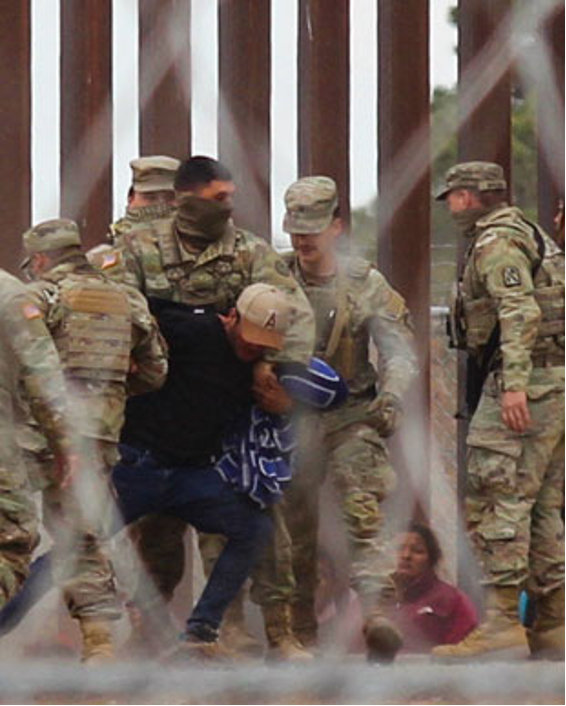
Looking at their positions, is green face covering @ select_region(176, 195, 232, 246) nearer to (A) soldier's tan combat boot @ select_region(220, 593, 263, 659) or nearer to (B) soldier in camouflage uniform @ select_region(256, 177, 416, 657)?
(B) soldier in camouflage uniform @ select_region(256, 177, 416, 657)

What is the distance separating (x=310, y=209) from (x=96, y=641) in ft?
5.54

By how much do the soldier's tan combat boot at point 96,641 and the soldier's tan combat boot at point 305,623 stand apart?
105 centimetres

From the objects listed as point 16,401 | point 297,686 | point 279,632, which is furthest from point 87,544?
point 297,686

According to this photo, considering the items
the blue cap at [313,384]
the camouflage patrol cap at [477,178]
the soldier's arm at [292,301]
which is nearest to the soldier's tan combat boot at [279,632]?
the blue cap at [313,384]

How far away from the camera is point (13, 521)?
9633 millimetres

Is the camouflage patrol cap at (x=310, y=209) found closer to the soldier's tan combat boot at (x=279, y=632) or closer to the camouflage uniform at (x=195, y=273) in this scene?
the camouflage uniform at (x=195, y=273)

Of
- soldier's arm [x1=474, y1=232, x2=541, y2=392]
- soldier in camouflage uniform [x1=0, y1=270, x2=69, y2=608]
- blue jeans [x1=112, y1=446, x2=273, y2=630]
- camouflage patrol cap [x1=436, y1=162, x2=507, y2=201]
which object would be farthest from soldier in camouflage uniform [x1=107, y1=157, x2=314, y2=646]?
camouflage patrol cap [x1=436, y1=162, x2=507, y2=201]

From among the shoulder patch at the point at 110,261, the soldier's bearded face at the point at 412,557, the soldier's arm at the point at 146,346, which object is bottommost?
the soldier's bearded face at the point at 412,557

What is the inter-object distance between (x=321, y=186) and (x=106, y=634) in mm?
1752

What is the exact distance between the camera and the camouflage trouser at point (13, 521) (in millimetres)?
9570

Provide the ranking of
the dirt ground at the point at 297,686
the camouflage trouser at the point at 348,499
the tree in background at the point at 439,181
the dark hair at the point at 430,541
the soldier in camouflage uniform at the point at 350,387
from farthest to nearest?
the tree in background at the point at 439,181 → the dark hair at the point at 430,541 → the soldier in camouflage uniform at the point at 350,387 → the camouflage trouser at the point at 348,499 → the dirt ground at the point at 297,686

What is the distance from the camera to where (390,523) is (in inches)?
483

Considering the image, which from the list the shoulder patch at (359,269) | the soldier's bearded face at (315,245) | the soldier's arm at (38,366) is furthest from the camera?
the shoulder patch at (359,269)

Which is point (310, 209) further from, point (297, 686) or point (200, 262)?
point (297, 686)
